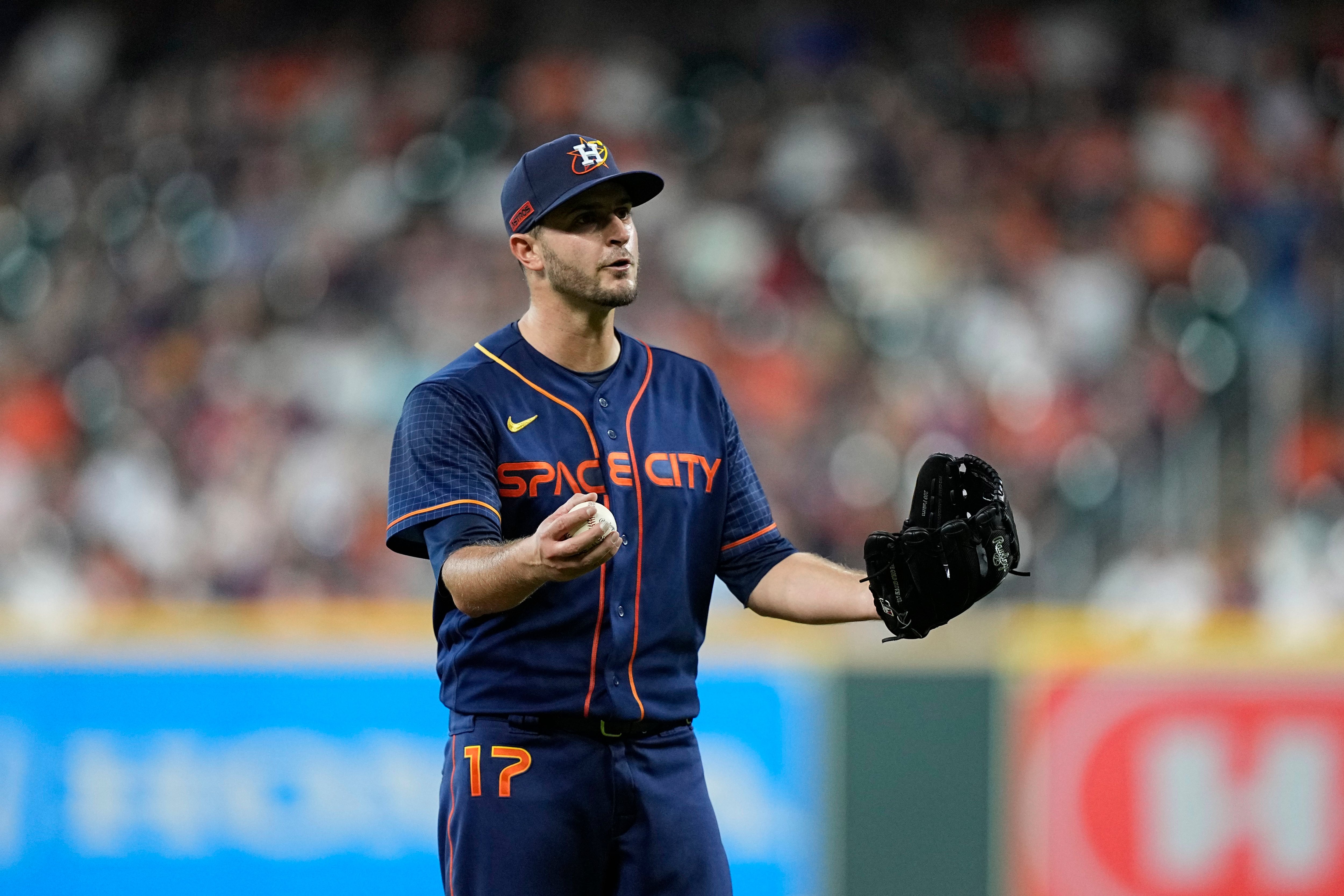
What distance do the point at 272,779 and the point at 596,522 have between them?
3854 millimetres

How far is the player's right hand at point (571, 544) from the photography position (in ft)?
8.55

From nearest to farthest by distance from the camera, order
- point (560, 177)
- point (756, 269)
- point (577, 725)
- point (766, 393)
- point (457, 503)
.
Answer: point (457, 503), point (577, 725), point (560, 177), point (766, 393), point (756, 269)

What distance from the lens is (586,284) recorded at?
10.6 feet

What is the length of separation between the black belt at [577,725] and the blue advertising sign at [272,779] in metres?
2.76

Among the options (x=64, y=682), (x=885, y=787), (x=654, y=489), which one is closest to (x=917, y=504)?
(x=654, y=489)

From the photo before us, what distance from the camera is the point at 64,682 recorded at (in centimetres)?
622

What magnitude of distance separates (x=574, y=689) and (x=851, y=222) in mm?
6839

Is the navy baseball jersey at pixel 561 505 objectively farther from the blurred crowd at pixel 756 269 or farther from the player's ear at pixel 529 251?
the blurred crowd at pixel 756 269

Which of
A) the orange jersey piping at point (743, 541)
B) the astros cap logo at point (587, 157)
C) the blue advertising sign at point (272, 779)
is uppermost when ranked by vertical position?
the astros cap logo at point (587, 157)

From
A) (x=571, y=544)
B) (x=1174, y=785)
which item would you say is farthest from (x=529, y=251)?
(x=1174, y=785)

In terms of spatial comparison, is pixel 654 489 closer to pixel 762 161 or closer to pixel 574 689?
pixel 574 689

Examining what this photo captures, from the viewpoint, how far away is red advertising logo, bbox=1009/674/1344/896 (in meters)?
5.76

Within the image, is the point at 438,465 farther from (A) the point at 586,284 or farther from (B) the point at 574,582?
(A) the point at 586,284

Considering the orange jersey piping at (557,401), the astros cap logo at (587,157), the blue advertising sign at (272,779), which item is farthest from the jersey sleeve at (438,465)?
the blue advertising sign at (272,779)
